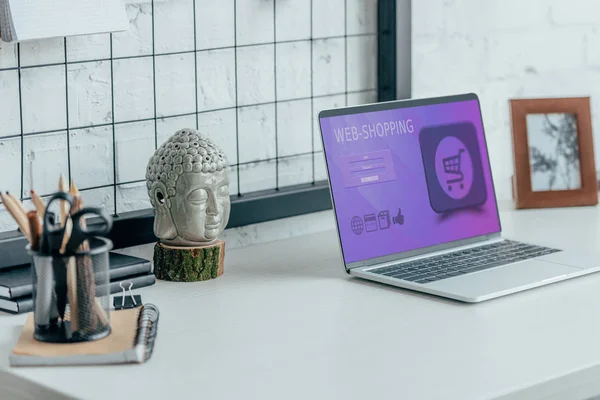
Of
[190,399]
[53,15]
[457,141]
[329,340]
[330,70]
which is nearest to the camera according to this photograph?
[190,399]

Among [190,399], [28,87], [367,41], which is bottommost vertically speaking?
[190,399]

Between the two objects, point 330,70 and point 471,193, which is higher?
point 330,70

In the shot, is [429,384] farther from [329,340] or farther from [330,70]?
[330,70]

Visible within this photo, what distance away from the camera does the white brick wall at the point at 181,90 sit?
1.32 m

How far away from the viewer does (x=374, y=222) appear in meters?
1.35

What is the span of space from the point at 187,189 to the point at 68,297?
0.96 ft

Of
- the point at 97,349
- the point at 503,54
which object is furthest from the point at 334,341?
the point at 503,54

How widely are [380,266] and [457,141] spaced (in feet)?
0.81

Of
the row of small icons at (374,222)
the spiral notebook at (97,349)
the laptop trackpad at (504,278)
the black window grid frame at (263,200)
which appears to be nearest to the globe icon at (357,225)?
the row of small icons at (374,222)

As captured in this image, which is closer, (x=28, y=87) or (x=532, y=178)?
(x=28, y=87)

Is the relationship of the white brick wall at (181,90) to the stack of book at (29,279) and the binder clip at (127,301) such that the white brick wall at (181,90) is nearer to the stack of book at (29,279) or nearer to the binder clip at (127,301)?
the stack of book at (29,279)

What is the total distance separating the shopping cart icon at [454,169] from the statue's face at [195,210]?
0.33m

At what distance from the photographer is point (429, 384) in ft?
3.08

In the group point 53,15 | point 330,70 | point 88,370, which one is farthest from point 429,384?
point 330,70
